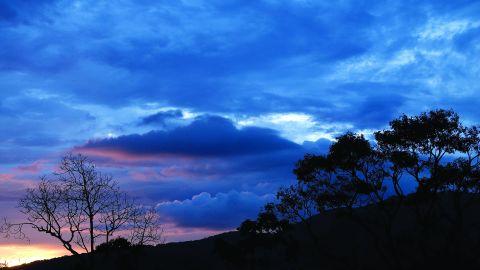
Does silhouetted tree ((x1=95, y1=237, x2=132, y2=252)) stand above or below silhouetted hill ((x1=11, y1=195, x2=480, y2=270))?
above

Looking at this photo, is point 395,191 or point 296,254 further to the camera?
point 296,254

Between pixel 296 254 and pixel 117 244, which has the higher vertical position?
pixel 117 244

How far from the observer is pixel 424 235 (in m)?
50.8

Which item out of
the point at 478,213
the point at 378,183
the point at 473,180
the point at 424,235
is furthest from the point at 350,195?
the point at 478,213

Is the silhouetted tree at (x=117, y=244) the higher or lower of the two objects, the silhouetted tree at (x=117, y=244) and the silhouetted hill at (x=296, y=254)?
the higher

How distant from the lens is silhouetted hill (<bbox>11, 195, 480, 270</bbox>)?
65688mm

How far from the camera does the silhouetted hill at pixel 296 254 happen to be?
216 ft

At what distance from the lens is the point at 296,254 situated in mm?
74875

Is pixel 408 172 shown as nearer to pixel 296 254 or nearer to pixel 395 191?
pixel 395 191

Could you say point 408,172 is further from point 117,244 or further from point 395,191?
point 117,244

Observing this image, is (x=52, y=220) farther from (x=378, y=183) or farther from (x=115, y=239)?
(x=378, y=183)

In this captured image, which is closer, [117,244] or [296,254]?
[117,244]

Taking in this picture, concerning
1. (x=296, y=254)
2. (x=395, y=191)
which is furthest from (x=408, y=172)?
(x=296, y=254)

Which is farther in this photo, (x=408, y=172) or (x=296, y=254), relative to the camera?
(x=296, y=254)
